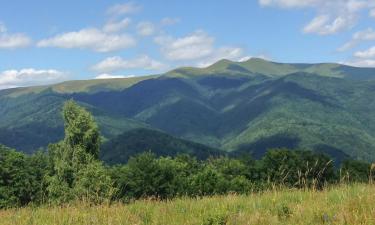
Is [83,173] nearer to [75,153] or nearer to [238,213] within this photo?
[75,153]

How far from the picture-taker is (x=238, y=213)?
862 cm

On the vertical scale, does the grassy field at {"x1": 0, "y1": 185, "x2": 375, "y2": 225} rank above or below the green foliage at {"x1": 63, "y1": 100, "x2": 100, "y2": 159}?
above

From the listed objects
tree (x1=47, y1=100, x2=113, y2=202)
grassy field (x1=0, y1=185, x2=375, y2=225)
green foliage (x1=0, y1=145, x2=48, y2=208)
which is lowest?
green foliage (x1=0, y1=145, x2=48, y2=208)

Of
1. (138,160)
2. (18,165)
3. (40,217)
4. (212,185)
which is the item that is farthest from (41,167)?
(40,217)

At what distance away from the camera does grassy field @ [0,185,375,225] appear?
296 inches

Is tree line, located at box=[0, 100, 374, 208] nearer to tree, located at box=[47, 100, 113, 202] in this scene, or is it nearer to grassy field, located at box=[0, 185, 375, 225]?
tree, located at box=[47, 100, 113, 202]

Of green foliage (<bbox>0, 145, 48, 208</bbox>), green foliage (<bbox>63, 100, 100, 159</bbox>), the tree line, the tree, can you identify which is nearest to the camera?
the tree

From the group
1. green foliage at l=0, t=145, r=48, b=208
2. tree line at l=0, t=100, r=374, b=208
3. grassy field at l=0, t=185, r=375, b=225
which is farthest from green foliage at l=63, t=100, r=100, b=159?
grassy field at l=0, t=185, r=375, b=225

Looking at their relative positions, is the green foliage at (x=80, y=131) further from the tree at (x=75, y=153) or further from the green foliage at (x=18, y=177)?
the green foliage at (x=18, y=177)

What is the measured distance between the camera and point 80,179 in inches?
2159

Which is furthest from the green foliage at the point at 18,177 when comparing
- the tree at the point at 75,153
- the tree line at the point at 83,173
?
the tree at the point at 75,153

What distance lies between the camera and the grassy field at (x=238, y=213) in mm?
7523

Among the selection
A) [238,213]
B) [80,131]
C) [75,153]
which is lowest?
[75,153]

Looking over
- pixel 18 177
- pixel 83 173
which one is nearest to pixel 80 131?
pixel 83 173
